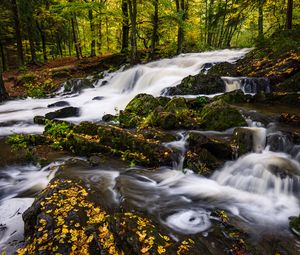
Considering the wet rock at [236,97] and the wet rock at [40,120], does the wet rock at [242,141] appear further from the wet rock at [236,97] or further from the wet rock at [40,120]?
the wet rock at [40,120]

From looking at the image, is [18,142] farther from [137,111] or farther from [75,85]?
[75,85]

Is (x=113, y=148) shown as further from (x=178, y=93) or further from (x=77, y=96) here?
(x=77, y=96)

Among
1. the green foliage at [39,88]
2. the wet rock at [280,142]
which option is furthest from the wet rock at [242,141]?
the green foliage at [39,88]

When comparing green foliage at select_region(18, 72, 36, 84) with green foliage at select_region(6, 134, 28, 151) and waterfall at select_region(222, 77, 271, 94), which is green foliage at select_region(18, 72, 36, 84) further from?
waterfall at select_region(222, 77, 271, 94)

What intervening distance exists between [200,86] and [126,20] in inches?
411

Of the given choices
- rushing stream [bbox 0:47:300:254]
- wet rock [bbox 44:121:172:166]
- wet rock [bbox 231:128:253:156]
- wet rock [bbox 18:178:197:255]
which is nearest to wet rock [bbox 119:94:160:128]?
wet rock [bbox 44:121:172:166]

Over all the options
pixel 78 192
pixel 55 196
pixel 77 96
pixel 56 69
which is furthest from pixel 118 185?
pixel 56 69

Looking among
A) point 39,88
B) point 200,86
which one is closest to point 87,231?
point 200,86

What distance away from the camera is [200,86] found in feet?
39.1

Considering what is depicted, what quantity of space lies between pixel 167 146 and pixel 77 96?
991 cm

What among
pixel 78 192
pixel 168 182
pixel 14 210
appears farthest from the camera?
pixel 168 182

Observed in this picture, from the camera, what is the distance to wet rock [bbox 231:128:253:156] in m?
6.54

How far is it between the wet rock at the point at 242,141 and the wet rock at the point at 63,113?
673 cm

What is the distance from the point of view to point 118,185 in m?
5.53
